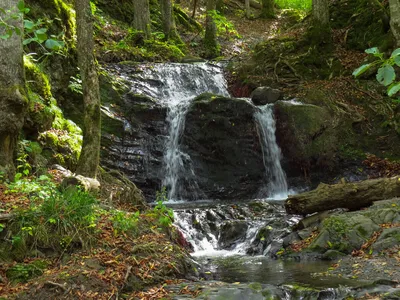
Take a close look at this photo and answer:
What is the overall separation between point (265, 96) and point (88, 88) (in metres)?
7.43

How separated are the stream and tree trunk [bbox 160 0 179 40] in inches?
139

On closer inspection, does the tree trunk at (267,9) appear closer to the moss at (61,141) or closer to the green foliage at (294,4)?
the green foliage at (294,4)

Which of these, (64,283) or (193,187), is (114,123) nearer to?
(193,187)

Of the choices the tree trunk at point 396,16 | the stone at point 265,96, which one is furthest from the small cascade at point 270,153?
the tree trunk at point 396,16

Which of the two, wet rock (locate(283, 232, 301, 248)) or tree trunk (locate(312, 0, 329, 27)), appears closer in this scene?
wet rock (locate(283, 232, 301, 248))

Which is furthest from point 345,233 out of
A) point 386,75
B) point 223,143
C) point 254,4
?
point 254,4

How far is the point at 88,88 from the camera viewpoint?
6477 millimetres

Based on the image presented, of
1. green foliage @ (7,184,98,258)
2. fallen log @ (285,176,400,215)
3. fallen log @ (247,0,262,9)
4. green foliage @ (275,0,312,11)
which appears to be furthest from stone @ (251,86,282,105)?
green foliage @ (275,0,312,11)

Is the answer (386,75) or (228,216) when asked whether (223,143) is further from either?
(386,75)

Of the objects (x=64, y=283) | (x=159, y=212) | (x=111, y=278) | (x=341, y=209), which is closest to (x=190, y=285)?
(x=111, y=278)

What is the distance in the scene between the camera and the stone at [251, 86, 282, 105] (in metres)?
12.7

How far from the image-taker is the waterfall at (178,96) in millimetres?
11383

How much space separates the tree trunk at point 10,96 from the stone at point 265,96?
832 cm

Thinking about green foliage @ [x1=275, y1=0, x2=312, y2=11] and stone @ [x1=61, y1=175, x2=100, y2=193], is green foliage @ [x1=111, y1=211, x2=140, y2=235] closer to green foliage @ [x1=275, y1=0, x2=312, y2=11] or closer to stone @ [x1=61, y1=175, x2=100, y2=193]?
stone @ [x1=61, y1=175, x2=100, y2=193]
